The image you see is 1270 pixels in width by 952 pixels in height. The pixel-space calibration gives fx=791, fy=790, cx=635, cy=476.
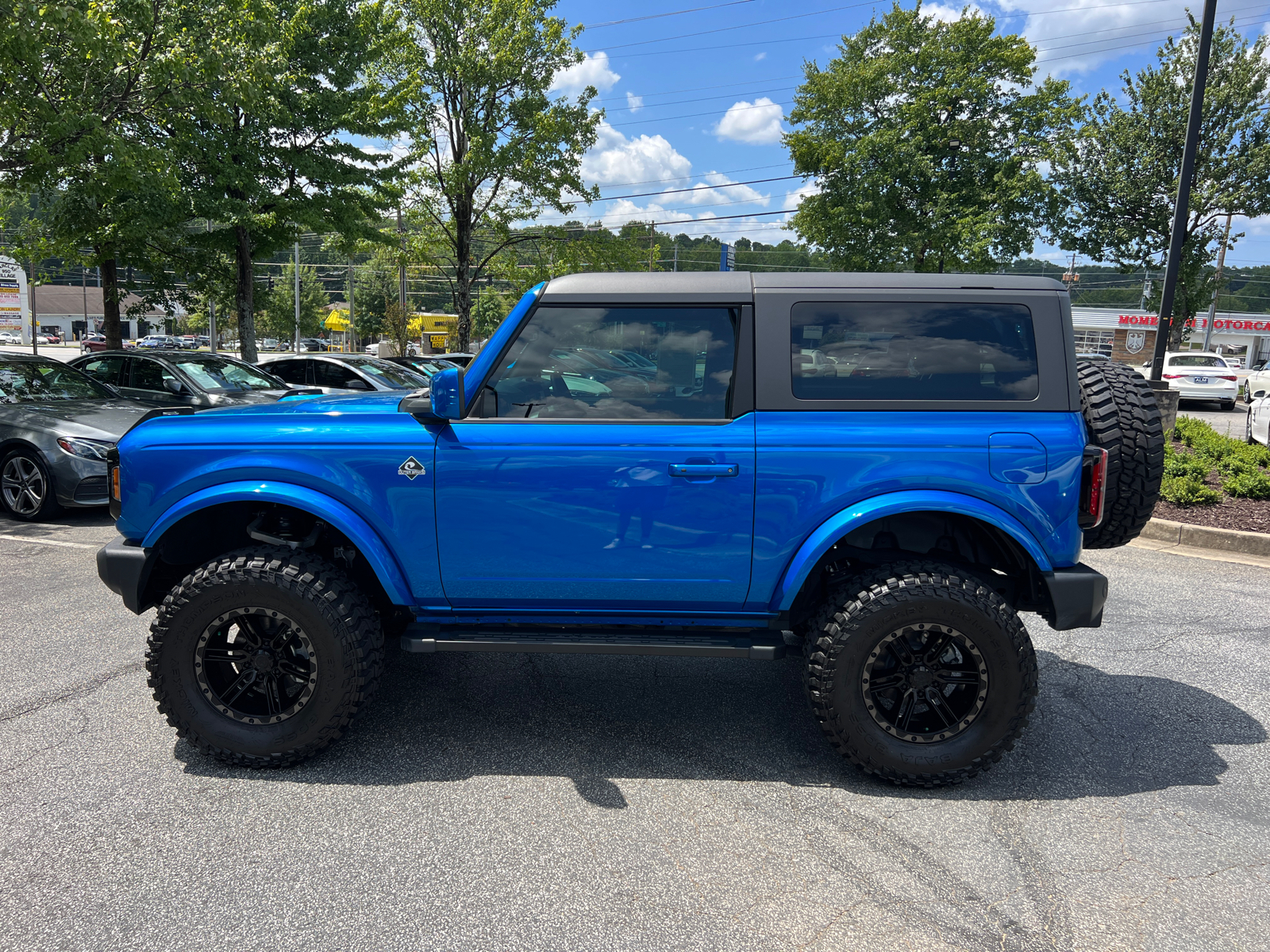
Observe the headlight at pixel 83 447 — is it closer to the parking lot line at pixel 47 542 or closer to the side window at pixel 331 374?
the parking lot line at pixel 47 542

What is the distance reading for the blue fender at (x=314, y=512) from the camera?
10.5ft

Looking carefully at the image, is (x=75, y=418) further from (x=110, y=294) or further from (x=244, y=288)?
(x=110, y=294)

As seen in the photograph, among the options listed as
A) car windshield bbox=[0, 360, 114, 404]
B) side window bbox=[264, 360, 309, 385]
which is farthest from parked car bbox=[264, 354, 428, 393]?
car windshield bbox=[0, 360, 114, 404]

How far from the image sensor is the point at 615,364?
3.27 metres

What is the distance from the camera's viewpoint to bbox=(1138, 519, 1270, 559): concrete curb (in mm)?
7000

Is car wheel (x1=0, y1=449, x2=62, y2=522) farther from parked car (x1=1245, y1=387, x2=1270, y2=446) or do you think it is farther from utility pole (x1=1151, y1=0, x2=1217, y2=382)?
parked car (x1=1245, y1=387, x2=1270, y2=446)

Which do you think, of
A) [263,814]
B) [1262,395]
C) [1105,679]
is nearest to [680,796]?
[263,814]

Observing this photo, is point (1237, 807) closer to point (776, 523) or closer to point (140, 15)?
point (776, 523)

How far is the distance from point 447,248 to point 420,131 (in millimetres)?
3850

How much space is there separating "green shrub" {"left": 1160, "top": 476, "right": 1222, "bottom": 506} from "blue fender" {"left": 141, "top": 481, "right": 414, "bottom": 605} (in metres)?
8.06

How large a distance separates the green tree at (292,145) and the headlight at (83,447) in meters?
7.25

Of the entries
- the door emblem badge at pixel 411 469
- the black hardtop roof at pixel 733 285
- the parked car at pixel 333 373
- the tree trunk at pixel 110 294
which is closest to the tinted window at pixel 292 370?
the parked car at pixel 333 373

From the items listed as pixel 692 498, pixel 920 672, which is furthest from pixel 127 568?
pixel 920 672

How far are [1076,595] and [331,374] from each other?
12.1 meters
